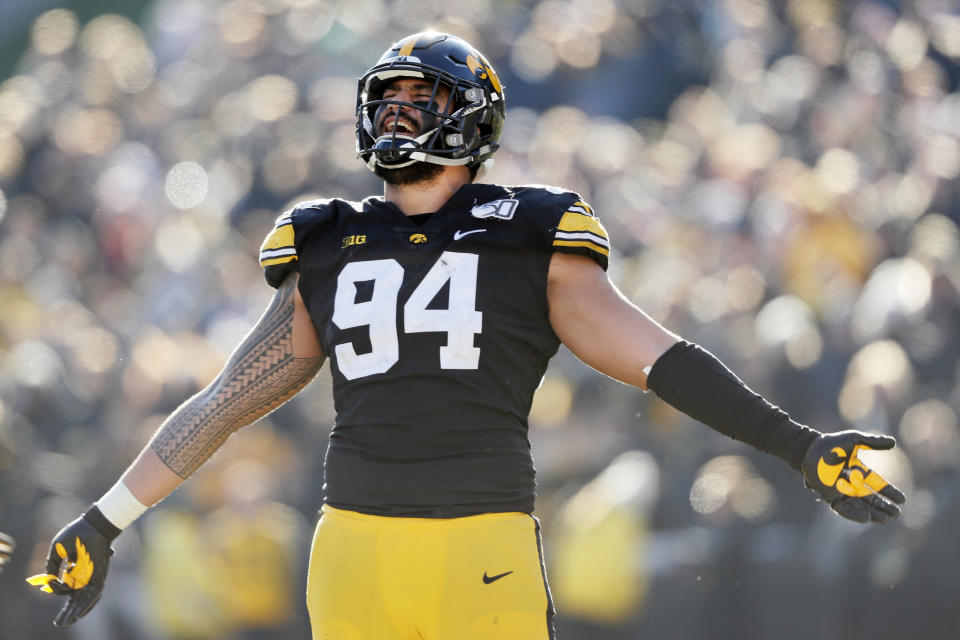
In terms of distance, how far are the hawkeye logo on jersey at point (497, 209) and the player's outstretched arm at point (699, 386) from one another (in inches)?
5.5

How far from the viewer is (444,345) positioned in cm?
253

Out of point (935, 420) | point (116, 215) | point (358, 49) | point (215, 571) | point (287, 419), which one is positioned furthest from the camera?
point (358, 49)

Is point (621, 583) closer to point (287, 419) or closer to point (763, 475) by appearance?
point (763, 475)

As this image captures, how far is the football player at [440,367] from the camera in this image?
2426 mm

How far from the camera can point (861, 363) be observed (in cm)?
489

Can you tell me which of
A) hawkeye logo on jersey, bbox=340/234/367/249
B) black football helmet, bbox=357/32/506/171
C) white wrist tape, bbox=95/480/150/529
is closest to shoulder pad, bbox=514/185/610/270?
black football helmet, bbox=357/32/506/171

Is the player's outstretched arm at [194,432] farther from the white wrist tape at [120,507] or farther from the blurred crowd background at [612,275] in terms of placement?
the blurred crowd background at [612,275]

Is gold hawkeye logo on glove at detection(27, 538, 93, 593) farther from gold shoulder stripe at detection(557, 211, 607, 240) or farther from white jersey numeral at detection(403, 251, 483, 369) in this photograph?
gold shoulder stripe at detection(557, 211, 607, 240)

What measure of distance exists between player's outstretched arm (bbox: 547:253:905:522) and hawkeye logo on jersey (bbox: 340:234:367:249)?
0.42 metres

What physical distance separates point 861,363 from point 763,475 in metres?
0.60

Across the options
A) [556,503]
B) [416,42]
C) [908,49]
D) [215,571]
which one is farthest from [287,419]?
[908,49]

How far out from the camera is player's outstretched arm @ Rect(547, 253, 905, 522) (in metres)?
2.33

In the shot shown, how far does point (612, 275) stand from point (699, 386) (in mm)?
3226

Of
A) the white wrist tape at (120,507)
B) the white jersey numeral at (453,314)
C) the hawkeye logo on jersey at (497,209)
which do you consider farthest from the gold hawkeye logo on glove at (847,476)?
the white wrist tape at (120,507)
